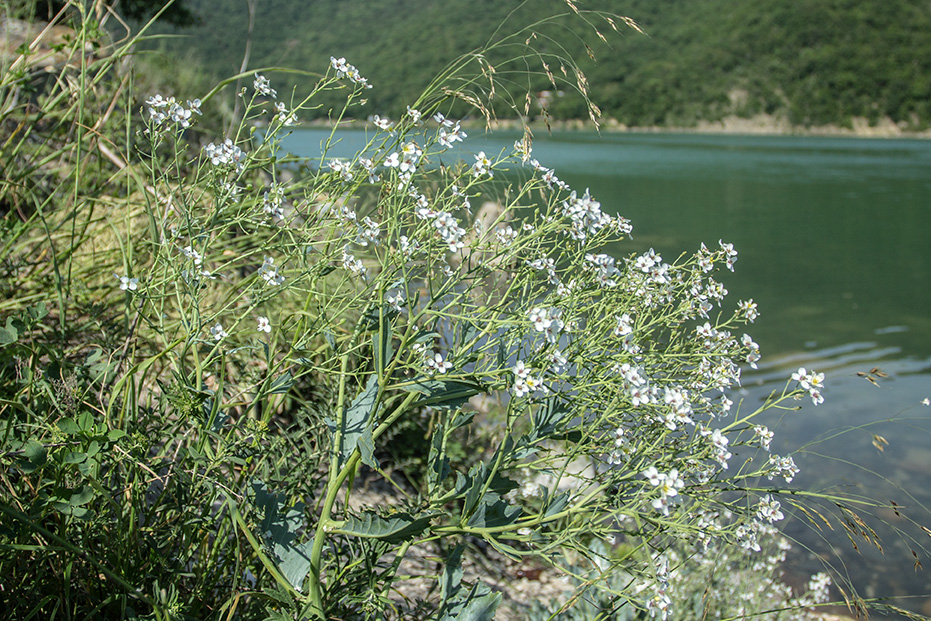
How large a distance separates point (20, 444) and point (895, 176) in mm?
37361

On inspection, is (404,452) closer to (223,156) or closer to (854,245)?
(223,156)

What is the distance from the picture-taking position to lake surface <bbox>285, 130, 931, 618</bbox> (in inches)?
168

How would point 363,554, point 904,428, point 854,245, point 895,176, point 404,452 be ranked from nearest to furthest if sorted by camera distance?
point 363,554 < point 404,452 < point 904,428 < point 854,245 < point 895,176

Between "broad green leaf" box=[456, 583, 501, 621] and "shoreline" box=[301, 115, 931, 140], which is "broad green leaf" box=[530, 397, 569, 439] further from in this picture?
"shoreline" box=[301, 115, 931, 140]

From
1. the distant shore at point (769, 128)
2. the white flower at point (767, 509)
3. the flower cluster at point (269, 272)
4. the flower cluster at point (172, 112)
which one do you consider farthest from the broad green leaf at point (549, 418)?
the distant shore at point (769, 128)

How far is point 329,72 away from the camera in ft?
5.86

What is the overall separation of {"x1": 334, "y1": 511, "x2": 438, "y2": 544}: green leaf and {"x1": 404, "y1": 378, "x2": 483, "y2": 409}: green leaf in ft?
0.70

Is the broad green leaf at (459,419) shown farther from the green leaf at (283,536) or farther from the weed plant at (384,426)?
the green leaf at (283,536)

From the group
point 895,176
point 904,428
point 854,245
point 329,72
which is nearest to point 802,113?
point 895,176

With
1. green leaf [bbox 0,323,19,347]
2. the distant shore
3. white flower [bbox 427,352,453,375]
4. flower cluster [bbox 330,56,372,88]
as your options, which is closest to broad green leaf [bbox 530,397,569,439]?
white flower [bbox 427,352,453,375]

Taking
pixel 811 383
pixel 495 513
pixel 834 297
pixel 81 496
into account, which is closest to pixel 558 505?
pixel 495 513

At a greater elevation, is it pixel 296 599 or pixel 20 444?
pixel 20 444

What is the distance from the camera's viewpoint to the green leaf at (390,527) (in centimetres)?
124

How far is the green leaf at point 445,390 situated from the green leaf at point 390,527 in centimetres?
21
